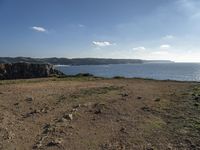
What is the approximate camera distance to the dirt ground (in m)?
8.11

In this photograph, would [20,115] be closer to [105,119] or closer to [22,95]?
[105,119]

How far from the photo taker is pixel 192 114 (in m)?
11.4

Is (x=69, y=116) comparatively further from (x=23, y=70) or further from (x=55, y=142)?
(x=23, y=70)

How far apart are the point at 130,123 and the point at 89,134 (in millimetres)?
1800

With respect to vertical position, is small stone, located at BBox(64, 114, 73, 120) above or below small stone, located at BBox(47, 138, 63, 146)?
above

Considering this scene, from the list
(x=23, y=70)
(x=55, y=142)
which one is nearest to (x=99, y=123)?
(x=55, y=142)

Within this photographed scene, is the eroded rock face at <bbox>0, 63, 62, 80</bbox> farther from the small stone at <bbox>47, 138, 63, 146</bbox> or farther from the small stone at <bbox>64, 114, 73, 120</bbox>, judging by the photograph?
the small stone at <bbox>47, 138, 63, 146</bbox>

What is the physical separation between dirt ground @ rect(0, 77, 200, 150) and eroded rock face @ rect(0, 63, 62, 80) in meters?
32.6

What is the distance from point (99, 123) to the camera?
10172 mm

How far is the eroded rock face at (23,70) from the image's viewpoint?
46.9 meters

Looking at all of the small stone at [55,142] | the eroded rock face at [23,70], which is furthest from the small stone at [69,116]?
the eroded rock face at [23,70]

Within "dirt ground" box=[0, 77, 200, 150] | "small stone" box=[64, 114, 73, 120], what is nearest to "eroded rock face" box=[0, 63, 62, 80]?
"dirt ground" box=[0, 77, 200, 150]

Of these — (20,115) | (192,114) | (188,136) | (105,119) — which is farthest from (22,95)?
(188,136)

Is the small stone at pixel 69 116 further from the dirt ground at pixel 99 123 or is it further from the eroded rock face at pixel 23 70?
the eroded rock face at pixel 23 70
